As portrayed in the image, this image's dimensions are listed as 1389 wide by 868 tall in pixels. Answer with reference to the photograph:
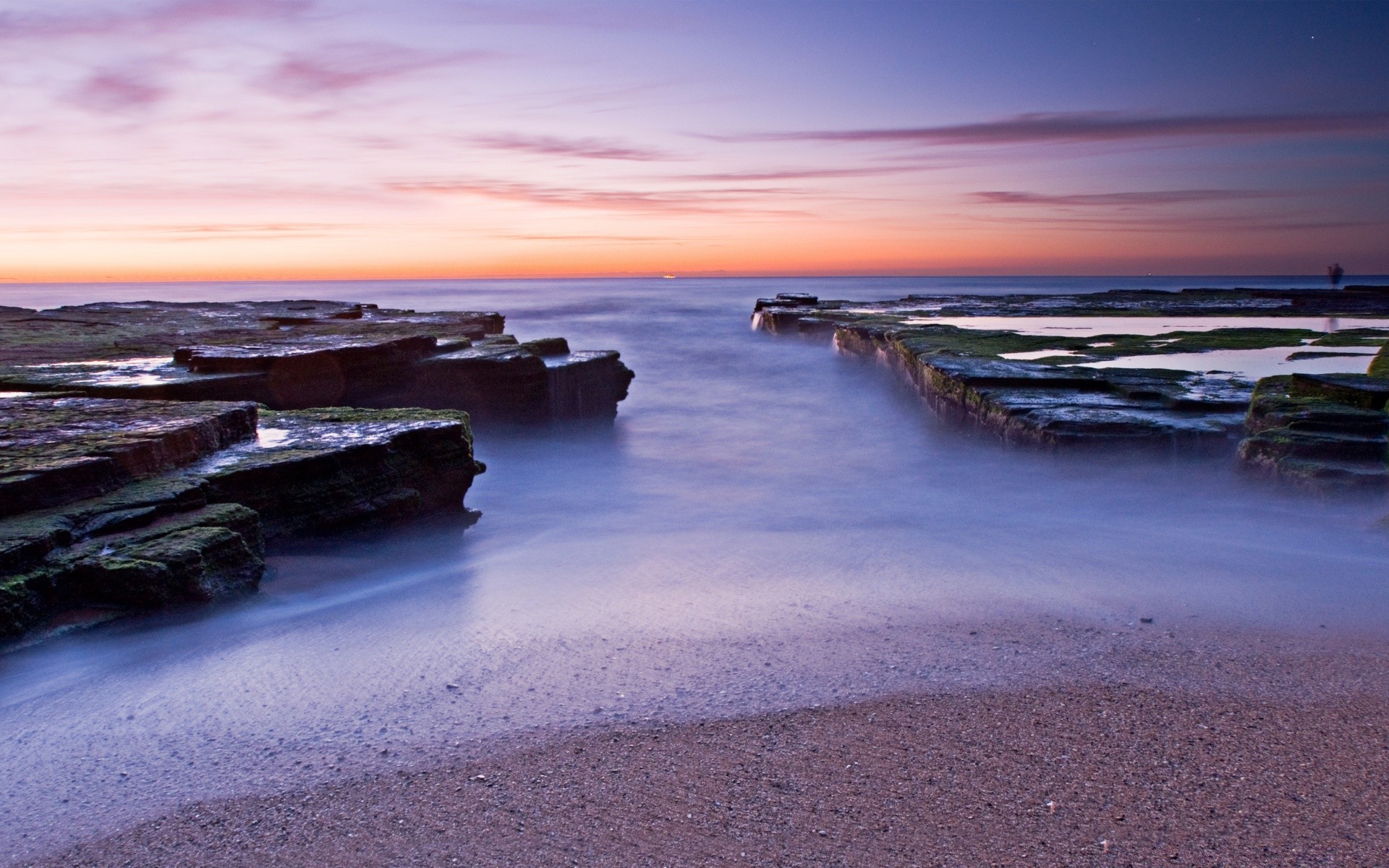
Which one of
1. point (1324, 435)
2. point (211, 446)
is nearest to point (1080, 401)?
point (1324, 435)

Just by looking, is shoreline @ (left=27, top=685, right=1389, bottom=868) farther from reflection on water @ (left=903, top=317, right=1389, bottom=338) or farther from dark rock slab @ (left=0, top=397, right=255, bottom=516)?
reflection on water @ (left=903, top=317, right=1389, bottom=338)

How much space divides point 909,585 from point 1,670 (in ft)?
14.7

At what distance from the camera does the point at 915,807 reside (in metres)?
2.61

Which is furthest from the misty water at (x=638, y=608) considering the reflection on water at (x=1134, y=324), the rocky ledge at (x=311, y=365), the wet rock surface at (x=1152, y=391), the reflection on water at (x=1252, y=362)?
the reflection on water at (x=1134, y=324)

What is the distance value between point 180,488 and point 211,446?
0.88m

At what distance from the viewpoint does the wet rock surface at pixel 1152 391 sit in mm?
6695

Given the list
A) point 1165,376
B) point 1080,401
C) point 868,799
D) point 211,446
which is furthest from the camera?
point 1165,376

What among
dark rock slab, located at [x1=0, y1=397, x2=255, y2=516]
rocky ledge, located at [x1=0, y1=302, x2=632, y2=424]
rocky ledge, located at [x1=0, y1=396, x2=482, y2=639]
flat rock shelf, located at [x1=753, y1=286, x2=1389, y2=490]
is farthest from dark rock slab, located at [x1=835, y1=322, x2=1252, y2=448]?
dark rock slab, located at [x1=0, y1=397, x2=255, y2=516]

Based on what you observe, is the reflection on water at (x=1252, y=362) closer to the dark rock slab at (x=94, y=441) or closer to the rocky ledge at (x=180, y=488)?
the rocky ledge at (x=180, y=488)

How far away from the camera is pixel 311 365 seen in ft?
29.0

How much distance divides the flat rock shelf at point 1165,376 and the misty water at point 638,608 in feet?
1.03

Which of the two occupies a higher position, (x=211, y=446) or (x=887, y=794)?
(x=211, y=446)

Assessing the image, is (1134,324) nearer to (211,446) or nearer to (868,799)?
(211,446)

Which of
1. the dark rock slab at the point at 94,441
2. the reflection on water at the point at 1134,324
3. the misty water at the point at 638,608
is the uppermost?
the reflection on water at the point at 1134,324
